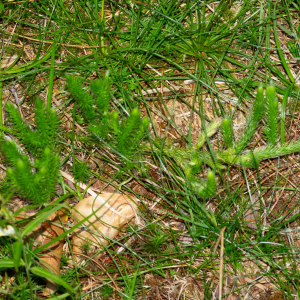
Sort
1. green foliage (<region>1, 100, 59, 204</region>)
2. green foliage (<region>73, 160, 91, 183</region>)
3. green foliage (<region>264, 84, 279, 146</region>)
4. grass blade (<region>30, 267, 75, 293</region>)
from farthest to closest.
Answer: green foliage (<region>73, 160, 91, 183</region>) → green foliage (<region>264, 84, 279, 146</region>) → green foliage (<region>1, 100, 59, 204</region>) → grass blade (<region>30, 267, 75, 293</region>)

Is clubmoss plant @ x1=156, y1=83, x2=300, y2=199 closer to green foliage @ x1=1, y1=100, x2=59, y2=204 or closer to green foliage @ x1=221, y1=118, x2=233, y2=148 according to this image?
green foliage @ x1=221, y1=118, x2=233, y2=148

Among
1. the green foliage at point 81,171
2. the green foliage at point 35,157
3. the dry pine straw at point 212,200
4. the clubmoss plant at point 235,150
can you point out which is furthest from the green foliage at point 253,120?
the green foliage at point 35,157

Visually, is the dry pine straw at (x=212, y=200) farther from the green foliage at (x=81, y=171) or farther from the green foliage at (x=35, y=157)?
the green foliage at (x=35, y=157)

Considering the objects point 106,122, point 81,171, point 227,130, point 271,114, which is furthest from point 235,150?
point 81,171

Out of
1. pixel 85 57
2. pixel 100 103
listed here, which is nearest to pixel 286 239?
pixel 100 103

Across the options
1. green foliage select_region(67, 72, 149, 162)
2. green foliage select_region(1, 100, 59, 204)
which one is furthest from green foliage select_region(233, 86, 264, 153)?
green foliage select_region(1, 100, 59, 204)

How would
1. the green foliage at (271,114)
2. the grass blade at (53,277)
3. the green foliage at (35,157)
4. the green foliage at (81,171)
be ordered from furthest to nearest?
the green foliage at (81,171)
the green foliage at (271,114)
the green foliage at (35,157)
the grass blade at (53,277)

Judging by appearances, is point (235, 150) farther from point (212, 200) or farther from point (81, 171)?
point (81, 171)
